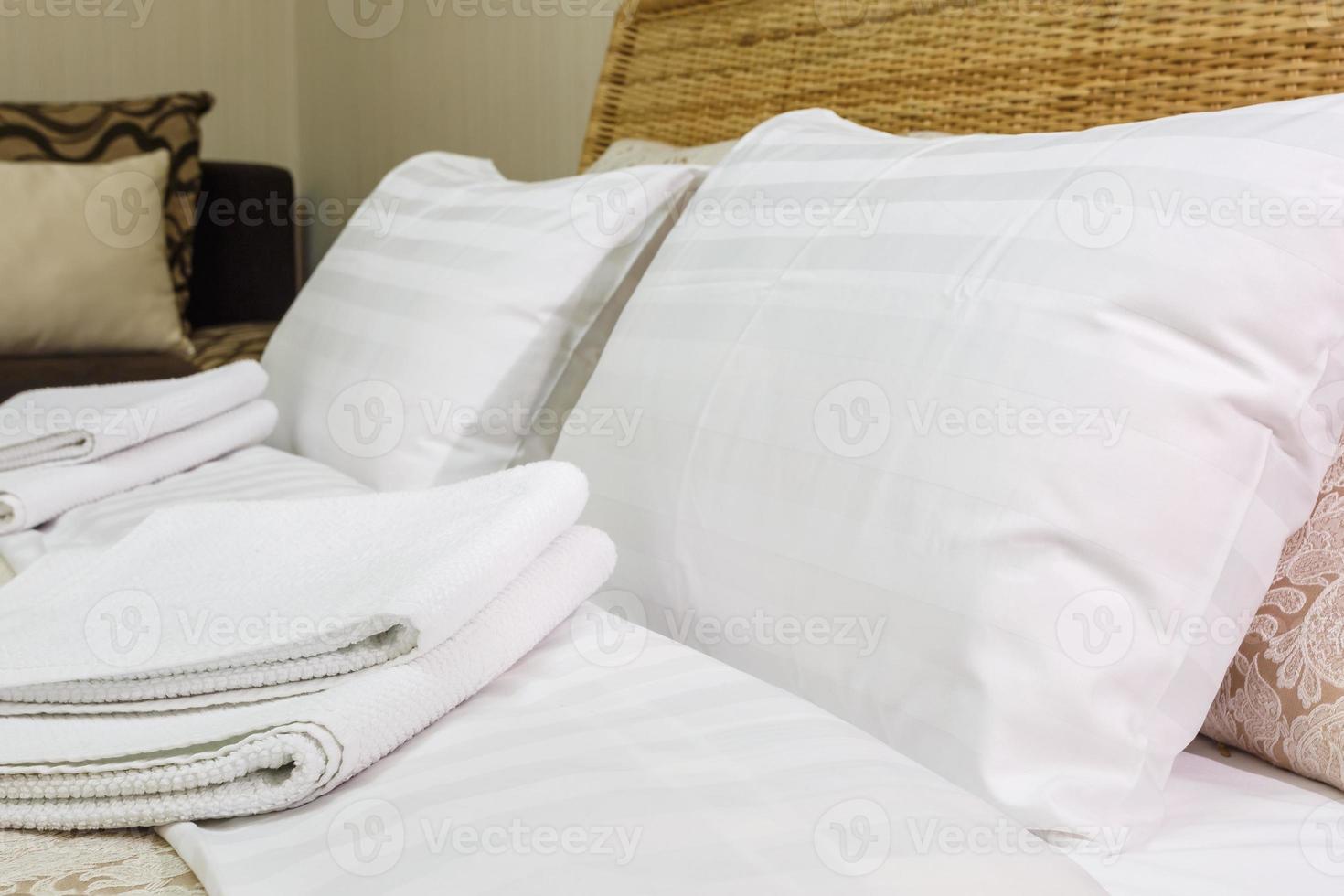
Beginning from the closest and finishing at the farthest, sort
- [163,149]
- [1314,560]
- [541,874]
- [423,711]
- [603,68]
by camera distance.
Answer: [541,874]
[423,711]
[1314,560]
[603,68]
[163,149]

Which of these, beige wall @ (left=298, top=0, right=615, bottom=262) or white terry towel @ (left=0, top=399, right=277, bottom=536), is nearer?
white terry towel @ (left=0, top=399, right=277, bottom=536)

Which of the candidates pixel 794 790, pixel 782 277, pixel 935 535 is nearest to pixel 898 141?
pixel 782 277

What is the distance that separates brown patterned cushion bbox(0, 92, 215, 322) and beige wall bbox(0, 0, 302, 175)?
1.71ft

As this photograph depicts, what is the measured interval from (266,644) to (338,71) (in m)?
2.83

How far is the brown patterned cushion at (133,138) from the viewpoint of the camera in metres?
2.37

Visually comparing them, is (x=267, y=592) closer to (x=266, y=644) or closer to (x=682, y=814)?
(x=266, y=644)

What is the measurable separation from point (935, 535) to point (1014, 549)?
1.7 inches

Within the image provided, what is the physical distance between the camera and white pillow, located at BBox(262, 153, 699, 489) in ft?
3.72

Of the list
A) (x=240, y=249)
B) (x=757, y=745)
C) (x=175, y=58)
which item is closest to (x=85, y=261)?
(x=240, y=249)

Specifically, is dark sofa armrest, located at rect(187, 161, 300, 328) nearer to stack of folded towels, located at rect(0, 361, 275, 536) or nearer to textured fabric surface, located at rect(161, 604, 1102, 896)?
stack of folded towels, located at rect(0, 361, 275, 536)

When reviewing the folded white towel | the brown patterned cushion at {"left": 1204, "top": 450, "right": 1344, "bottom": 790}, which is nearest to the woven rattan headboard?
the brown patterned cushion at {"left": 1204, "top": 450, "right": 1344, "bottom": 790}

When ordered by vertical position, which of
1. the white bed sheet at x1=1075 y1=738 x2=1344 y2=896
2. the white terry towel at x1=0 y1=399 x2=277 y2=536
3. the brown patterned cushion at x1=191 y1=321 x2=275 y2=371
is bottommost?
the brown patterned cushion at x1=191 y1=321 x2=275 y2=371

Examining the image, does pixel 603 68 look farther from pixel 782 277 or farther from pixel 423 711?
pixel 423 711

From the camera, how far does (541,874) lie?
1.44ft
